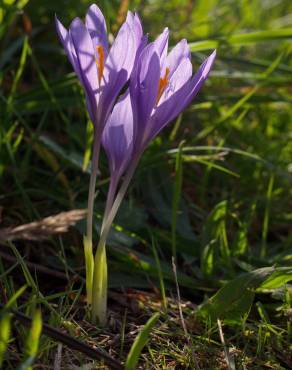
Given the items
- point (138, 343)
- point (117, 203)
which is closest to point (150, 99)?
point (117, 203)

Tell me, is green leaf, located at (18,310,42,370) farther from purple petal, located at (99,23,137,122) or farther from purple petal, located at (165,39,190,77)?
purple petal, located at (165,39,190,77)

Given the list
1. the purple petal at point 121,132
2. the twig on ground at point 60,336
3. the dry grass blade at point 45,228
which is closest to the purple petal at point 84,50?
the purple petal at point 121,132

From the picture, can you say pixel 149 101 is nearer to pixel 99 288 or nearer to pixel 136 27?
pixel 136 27

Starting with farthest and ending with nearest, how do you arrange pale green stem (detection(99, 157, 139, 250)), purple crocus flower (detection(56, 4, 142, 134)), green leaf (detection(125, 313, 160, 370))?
pale green stem (detection(99, 157, 139, 250)) < purple crocus flower (detection(56, 4, 142, 134)) < green leaf (detection(125, 313, 160, 370))

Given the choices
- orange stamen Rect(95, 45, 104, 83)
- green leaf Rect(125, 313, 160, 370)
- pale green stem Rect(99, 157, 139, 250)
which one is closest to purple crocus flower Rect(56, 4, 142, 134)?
orange stamen Rect(95, 45, 104, 83)

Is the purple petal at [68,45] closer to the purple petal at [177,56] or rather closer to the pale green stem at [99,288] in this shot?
the purple petal at [177,56]
